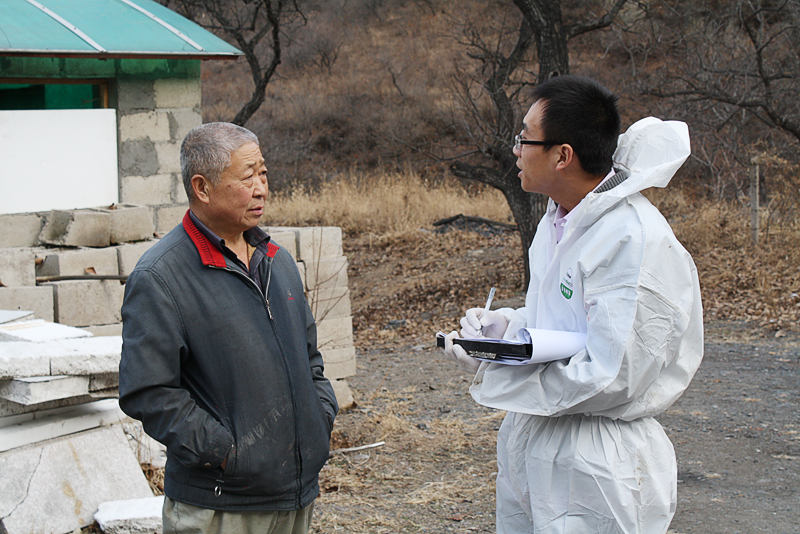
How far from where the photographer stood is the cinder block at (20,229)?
22.0 feet

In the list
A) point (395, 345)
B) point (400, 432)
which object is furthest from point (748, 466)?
point (395, 345)

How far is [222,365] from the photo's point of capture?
2.21m

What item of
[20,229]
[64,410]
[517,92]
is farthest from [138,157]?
[517,92]

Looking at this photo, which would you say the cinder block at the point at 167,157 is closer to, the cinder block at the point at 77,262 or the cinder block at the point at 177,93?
the cinder block at the point at 177,93

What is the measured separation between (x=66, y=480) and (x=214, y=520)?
2030 millimetres

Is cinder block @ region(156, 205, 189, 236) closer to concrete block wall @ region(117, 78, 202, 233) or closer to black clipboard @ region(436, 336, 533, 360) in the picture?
concrete block wall @ region(117, 78, 202, 233)

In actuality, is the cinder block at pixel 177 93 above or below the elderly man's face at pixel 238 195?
above

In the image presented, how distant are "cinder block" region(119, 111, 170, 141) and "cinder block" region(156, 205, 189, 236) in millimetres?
745

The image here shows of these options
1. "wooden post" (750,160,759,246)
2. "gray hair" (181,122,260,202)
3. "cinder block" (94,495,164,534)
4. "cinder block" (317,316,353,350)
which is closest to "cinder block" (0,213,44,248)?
"cinder block" (317,316,353,350)

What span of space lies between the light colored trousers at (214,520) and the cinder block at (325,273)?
4.43 metres

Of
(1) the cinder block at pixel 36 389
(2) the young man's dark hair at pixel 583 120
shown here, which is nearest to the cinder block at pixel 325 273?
(1) the cinder block at pixel 36 389

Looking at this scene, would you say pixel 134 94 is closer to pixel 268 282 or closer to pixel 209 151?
pixel 209 151

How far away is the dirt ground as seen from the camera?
4.29 meters

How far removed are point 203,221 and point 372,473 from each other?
320cm
